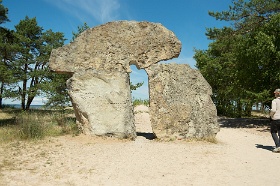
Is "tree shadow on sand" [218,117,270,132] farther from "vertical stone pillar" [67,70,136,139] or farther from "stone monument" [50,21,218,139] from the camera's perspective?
"vertical stone pillar" [67,70,136,139]

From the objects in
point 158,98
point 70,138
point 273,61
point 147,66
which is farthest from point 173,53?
point 273,61

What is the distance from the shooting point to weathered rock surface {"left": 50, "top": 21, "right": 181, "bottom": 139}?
8.81 metres

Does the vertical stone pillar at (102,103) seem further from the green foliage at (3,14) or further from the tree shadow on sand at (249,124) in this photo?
the green foliage at (3,14)

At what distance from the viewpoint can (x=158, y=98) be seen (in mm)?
8969

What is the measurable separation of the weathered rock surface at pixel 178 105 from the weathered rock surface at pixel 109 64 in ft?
2.28

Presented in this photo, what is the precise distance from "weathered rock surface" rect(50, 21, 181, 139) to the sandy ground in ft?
2.11

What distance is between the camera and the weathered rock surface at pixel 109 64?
347 inches

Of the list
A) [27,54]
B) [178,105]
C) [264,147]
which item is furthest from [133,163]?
[27,54]

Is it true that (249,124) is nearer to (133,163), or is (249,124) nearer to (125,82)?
(125,82)

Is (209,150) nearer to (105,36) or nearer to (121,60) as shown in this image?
(121,60)

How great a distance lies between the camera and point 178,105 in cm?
897

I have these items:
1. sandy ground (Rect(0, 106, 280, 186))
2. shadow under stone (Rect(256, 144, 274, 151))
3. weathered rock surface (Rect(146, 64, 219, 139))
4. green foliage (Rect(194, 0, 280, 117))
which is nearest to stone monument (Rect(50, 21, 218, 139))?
weathered rock surface (Rect(146, 64, 219, 139))

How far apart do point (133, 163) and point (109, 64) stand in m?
4.19

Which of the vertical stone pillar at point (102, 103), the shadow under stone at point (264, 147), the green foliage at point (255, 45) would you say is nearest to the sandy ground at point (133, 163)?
the shadow under stone at point (264, 147)
